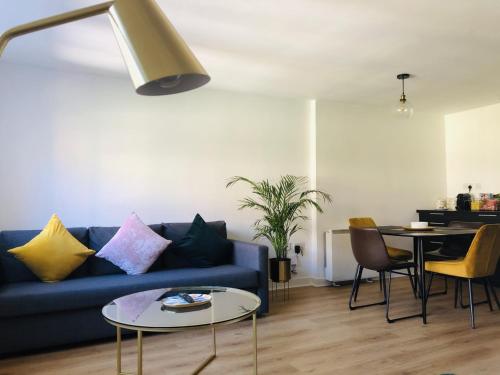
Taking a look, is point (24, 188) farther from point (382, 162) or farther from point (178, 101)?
point (382, 162)

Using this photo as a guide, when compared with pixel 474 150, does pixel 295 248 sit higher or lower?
lower

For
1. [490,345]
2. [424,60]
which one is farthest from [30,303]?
[424,60]

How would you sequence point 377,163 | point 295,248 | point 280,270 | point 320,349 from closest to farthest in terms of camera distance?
point 320,349 < point 280,270 < point 295,248 < point 377,163

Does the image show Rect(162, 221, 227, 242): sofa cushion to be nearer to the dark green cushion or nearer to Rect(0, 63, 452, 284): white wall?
the dark green cushion

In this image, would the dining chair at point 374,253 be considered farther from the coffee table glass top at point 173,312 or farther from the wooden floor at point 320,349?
the coffee table glass top at point 173,312

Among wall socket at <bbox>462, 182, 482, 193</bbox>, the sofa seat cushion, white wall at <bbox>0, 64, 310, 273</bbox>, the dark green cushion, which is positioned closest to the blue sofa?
the sofa seat cushion

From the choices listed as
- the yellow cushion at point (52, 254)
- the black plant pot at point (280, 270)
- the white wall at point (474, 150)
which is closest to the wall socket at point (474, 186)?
the white wall at point (474, 150)

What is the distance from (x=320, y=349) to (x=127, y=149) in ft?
8.86

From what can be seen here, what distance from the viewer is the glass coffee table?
6.37 feet

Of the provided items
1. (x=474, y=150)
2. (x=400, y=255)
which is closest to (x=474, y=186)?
(x=474, y=150)

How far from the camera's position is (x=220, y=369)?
2.59m

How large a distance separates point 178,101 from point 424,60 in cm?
252

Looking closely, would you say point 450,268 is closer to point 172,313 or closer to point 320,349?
point 320,349

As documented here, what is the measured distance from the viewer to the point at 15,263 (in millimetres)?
3314
